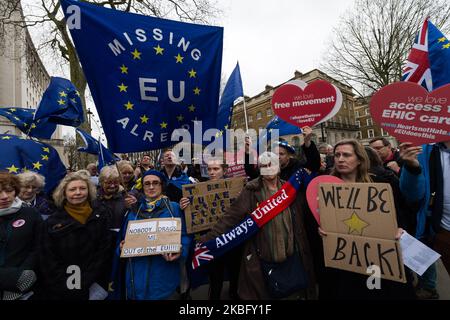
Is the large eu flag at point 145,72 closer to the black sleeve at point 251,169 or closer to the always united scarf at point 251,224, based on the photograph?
the black sleeve at point 251,169

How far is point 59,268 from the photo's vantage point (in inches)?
85.3

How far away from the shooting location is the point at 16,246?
2098 millimetres

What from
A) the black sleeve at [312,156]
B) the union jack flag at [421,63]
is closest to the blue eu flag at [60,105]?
the black sleeve at [312,156]

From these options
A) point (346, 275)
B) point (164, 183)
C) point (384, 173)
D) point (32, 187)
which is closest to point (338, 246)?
point (346, 275)

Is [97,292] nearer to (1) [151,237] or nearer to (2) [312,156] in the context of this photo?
(1) [151,237]

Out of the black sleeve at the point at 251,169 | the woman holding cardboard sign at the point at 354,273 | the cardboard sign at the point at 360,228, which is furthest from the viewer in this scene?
the black sleeve at the point at 251,169

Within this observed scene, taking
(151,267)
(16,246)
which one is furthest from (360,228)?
(16,246)

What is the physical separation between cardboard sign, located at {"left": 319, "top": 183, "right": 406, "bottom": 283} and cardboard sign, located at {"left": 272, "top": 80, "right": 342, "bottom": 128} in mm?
986

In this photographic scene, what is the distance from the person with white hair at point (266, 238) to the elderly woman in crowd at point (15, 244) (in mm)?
1493

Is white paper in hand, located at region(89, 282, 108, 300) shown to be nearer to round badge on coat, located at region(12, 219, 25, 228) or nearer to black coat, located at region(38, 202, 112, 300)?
black coat, located at region(38, 202, 112, 300)

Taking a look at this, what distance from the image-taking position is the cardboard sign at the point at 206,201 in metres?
2.68

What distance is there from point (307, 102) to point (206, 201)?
→ 1.56 metres

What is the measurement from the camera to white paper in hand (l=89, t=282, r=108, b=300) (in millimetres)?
2256

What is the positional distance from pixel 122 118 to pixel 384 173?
2909 millimetres
